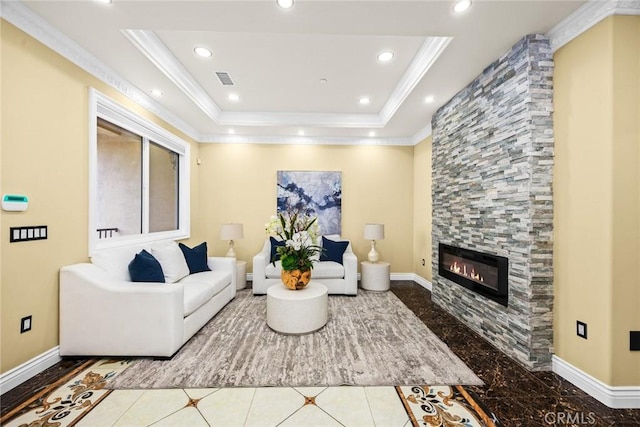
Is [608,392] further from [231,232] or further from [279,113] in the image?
[279,113]

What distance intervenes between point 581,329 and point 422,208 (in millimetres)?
3083

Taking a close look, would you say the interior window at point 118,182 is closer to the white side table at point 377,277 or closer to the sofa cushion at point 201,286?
the sofa cushion at point 201,286

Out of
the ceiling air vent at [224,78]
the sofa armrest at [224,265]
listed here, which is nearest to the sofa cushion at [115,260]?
the sofa armrest at [224,265]

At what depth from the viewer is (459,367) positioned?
227 cm

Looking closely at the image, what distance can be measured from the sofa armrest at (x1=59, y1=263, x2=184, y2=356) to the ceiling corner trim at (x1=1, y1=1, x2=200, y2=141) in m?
1.91

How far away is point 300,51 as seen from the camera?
278cm

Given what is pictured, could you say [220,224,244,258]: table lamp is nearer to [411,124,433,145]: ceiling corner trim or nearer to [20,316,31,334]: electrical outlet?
[20,316,31,334]: electrical outlet

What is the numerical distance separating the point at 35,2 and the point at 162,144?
2173 millimetres

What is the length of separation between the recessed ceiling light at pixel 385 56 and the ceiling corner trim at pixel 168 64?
2.26m

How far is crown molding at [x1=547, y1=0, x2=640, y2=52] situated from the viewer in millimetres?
1813

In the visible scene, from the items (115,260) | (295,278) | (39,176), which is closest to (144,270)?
(115,260)

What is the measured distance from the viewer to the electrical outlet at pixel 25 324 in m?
2.03

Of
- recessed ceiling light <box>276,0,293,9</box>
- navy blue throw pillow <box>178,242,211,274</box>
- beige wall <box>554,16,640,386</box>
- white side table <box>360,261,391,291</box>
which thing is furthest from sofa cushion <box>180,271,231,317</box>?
beige wall <box>554,16,640,386</box>

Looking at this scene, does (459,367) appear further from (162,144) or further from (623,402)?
(162,144)
